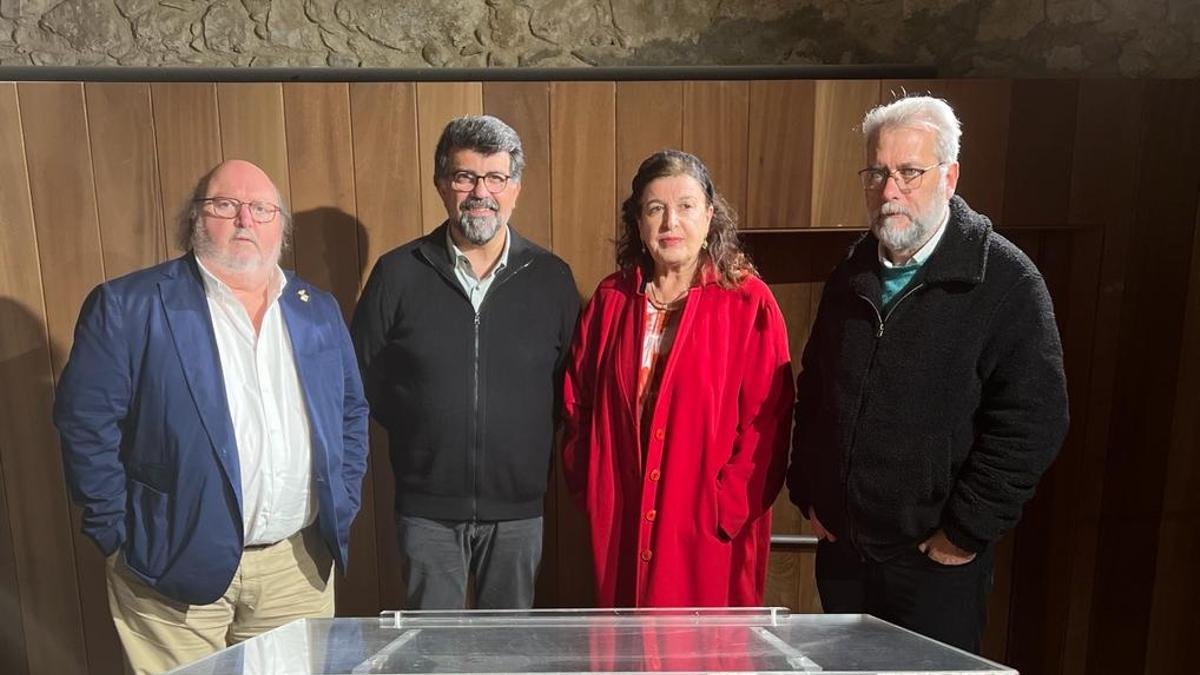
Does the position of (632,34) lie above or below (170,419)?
above

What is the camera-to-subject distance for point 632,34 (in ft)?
6.31

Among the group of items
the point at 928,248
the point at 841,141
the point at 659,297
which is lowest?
the point at 659,297

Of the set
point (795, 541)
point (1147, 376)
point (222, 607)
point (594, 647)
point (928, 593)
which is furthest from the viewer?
point (795, 541)

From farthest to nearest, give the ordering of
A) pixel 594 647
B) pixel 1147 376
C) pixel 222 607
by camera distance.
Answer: pixel 1147 376
pixel 222 607
pixel 594 647

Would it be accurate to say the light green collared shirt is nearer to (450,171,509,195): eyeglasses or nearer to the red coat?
(450,171,509,195): eyeglasses

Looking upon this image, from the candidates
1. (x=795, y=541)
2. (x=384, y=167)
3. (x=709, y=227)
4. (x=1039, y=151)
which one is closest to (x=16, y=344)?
(x=384, y=167)

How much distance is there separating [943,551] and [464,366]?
1.09 meters

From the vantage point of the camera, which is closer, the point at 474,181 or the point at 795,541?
the point at 474,181

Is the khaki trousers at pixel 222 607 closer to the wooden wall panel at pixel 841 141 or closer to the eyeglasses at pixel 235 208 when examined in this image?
the eyeglasses at pixel 235 208

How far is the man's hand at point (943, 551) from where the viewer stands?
165 cm

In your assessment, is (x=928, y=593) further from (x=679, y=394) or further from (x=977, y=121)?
(x=977, y=121)

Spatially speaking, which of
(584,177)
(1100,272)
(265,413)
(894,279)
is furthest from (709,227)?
(265,413)

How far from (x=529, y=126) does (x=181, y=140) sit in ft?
2.43

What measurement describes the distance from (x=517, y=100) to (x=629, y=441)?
780 millimetres
